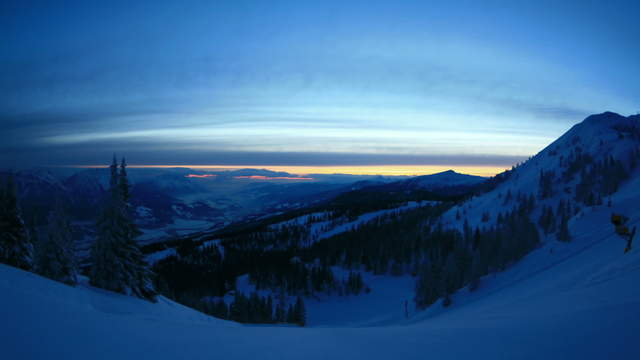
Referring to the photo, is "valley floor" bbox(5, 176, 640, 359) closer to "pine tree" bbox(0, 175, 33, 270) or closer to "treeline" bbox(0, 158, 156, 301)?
"treeline" bbox(0, 158, 156, 301)

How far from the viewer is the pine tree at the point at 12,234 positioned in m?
22.0

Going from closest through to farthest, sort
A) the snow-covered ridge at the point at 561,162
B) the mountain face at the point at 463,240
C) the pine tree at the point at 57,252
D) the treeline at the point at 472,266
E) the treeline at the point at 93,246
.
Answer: the pine tree at the point at 57,252, the treeline at the point at 93,246, the treeline at the point at 472,266, the mountain face at the point at 463,240, the snow-covered ridge at the point at 561,162

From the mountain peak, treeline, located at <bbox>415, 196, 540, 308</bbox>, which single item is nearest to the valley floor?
treeline, located at <bbox>415, 196, 540, 308</bbox>

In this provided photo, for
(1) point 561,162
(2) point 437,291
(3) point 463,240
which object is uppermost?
(1) point 561,162

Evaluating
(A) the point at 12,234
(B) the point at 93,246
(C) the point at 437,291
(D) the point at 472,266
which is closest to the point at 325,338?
(B) the point at 93,246

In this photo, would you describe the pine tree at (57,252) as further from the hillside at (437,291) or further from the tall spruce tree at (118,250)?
the hillside at (437,291)

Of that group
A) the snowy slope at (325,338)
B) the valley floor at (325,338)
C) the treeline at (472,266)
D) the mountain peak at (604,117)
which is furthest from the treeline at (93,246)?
the mountain peak at (604,117)

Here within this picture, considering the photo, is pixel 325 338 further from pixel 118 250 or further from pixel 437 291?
pixel 437 291

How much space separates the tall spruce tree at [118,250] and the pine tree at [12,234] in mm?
5152

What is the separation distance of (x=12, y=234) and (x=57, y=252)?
11.9ft

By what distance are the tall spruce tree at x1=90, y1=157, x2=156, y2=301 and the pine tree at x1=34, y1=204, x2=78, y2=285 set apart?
1621mm

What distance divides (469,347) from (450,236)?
104792mm

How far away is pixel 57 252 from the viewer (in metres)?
22.5

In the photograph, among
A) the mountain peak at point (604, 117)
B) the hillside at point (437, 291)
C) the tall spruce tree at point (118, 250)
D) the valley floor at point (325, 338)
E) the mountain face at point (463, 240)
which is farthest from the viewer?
the mountain peak at point (604, 117)
